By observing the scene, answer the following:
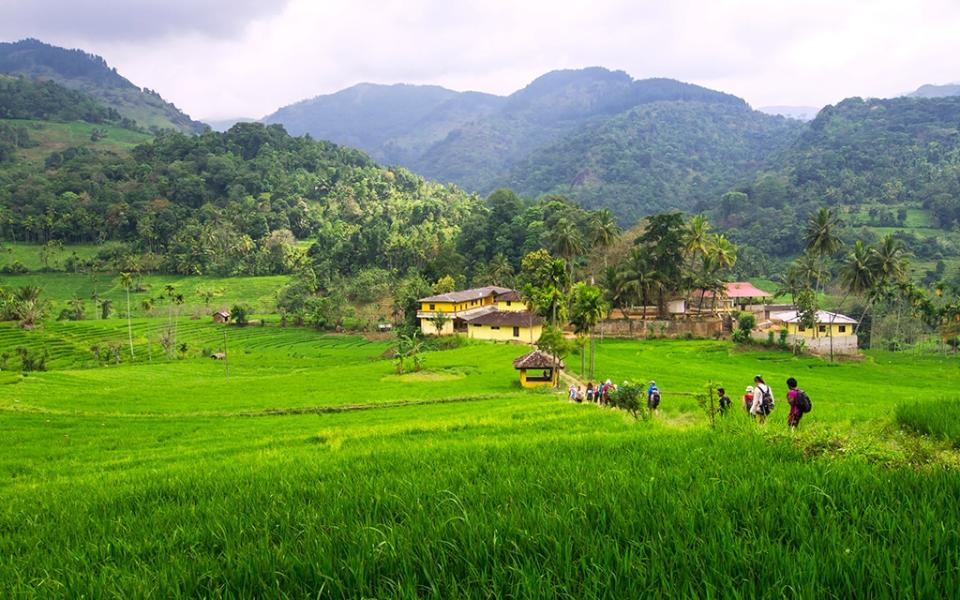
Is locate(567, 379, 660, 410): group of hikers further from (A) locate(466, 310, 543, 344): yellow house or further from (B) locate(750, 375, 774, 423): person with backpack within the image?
(A) locate(466, 310, 543, 344): yellow house

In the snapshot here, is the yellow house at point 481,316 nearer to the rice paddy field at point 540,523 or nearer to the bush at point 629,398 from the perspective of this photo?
the bush at point 629,398

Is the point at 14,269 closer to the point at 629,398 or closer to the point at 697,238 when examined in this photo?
the point at 697,238

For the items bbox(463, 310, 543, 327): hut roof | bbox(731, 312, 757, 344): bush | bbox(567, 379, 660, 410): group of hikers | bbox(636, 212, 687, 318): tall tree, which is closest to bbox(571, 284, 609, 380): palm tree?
bbox(567, 379, 660, 410): group of hikers

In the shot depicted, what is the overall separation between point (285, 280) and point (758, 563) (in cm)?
11981

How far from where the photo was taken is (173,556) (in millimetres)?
4012

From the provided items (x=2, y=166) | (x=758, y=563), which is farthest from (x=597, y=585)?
(x=2, y=166)

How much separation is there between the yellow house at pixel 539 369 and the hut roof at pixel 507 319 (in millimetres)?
23488

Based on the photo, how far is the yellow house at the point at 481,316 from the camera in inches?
2618

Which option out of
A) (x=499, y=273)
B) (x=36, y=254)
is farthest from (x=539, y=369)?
(x=36, y=254)

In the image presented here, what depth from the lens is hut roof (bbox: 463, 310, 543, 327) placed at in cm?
6600

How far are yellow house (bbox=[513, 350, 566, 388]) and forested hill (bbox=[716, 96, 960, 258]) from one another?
10292 cm

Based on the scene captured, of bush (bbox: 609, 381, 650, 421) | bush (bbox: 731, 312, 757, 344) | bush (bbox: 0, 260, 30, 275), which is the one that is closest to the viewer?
bush (bbox: 609, 381, 650, 421)

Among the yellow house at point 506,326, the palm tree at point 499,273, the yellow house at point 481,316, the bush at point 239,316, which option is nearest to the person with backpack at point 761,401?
the yellow house at point 506,326

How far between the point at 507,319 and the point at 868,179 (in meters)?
130
